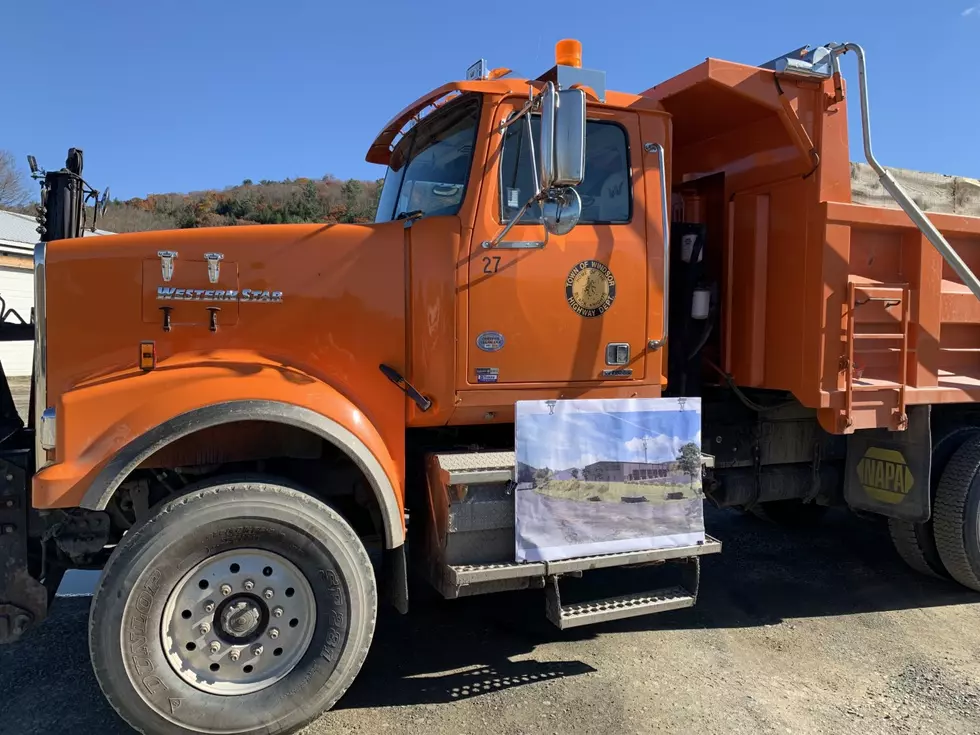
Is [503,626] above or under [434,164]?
under

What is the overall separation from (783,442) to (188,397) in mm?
3702

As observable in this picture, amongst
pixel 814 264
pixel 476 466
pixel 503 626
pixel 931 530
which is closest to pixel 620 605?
pixel 503 626

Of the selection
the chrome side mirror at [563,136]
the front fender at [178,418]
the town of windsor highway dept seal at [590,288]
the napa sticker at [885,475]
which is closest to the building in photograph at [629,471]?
the town of windsor highway dept seal at [590,288]

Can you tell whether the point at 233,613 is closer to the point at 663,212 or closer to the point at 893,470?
the point at 663,212

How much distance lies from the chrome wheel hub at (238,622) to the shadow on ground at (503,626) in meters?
0.47

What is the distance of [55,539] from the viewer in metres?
3.03

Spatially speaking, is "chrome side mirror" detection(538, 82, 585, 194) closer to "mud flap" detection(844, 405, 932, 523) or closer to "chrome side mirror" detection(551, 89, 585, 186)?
"chrome side mirror" detection(551, 89, 585, 186)

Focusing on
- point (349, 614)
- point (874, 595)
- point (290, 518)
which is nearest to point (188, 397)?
point (290, 518)

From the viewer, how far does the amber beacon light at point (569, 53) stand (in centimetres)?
342

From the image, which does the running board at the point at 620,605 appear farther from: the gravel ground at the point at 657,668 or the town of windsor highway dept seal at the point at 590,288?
the town of windsor highway dept seal at the point at 590,288

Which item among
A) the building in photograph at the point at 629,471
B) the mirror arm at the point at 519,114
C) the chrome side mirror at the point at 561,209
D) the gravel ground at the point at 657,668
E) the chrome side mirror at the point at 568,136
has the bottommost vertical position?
the gravel ground at the point at 657,668

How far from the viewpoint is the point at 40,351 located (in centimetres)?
303

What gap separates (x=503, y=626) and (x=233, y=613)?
1.72 m

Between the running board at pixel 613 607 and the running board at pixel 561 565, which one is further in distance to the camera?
the running board at pixel 613 607
